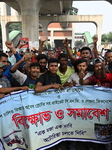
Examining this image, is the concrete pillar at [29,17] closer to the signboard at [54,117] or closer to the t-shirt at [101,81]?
the t-shirt at [101,81]

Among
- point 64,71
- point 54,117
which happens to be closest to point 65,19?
point 64,71

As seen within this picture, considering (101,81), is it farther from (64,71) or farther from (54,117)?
(54,117)

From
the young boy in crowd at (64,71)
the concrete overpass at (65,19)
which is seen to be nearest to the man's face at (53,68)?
the young boy in crowd at (64,71)

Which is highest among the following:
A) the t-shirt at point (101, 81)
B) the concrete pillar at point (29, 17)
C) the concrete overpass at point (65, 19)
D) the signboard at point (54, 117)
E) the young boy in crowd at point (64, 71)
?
the concrete overpass at point (65, 19)

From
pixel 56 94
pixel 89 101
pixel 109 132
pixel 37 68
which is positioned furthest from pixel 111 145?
pixel 37 68

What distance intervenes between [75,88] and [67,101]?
253 mm

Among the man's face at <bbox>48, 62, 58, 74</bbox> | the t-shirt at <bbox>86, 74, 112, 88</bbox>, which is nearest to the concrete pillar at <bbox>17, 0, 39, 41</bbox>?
the man's face at <bbox>48, 62, 58, 74</bbox>

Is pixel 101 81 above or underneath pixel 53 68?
underneath

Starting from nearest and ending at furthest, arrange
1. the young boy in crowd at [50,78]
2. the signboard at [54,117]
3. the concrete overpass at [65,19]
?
A: the signboard at [54,117], the young boy in crowd at [50,78], the concrete overpass at [65,19]

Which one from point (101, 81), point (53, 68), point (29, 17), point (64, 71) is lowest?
point (101, 81)

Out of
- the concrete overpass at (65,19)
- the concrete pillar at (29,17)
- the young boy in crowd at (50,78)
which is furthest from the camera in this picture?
the concrete overpass at (65,19)

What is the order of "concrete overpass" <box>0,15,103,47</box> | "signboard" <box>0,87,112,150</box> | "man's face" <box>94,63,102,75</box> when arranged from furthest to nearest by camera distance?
"concrete overpass" <box>0,15,103,47</box> < "man's face" <box>94,63,102,75</box> < "signboard" <box>0,87,112,150</box>

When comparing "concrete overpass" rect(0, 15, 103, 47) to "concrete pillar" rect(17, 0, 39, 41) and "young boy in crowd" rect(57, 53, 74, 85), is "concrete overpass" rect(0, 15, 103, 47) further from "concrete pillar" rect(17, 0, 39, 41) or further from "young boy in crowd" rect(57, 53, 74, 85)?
"young boy in crowd" rect(57, 53, 74, 85)

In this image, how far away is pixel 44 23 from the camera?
26.0 metres
